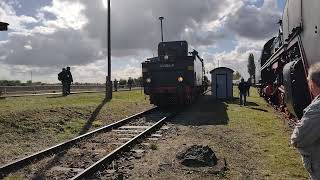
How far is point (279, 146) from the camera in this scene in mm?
10062

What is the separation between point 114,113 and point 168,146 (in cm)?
856

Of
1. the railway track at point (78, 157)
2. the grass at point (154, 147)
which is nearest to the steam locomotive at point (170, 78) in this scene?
the railway track at point (78, 157)

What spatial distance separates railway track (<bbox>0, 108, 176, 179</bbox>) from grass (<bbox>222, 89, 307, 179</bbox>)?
2886mm

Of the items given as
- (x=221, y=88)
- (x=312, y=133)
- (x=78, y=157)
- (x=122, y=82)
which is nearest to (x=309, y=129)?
(x=312, y=133)

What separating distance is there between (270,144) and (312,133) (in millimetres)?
7543

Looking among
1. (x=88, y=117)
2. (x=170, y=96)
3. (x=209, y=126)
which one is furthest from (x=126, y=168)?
(x=170, y=96)

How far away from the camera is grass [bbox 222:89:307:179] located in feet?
25.3

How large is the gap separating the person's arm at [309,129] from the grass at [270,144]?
4.36 meters

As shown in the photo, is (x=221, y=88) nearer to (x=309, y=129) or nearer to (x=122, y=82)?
(x=309, y=129)

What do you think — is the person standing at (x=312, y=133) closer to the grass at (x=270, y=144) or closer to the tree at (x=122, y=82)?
the grass at (x=270, y=144)

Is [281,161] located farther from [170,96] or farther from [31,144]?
[170,96]

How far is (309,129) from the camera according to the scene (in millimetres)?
3115

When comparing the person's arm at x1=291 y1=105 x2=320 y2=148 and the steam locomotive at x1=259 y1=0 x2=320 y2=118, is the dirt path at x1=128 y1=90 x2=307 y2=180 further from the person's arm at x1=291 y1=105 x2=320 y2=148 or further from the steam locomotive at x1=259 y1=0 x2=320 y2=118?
the person's arm at x1=291 y1=105 x2=320 y2=148

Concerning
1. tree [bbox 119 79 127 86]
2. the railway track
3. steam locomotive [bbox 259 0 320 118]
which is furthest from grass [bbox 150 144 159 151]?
tree [bbox 119 79 127 86]
